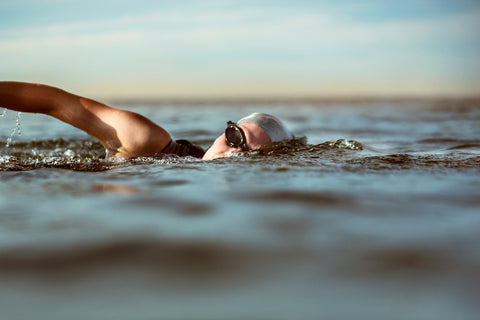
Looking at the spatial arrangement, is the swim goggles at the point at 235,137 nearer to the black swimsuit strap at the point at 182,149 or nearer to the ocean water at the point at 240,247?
the black swimsuit strap at the point at 182,149

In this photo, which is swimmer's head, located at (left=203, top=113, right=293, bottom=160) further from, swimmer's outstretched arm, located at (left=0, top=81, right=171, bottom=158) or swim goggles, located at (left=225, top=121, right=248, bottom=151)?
swimmer's outstretched arm, located at (left=0, top=81, right=171, bottom=158)

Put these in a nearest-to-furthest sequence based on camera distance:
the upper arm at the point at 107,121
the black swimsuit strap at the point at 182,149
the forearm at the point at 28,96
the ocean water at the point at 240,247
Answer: the ocean water at the point at 240,247 → the forearm at the point at 28,96 → the upper arm at the point at 107,121 → the black swimsuit strap at the point at 182,149

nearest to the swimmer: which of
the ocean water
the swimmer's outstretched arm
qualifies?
the swimmer's outstretched arm

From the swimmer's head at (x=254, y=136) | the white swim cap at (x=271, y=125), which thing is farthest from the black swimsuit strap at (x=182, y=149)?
the white swim cap at (x=271, y=125)

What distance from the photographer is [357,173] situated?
2814 millimetres

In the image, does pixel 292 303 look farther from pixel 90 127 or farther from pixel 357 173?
pixel 90 127

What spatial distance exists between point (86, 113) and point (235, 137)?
4.13ft

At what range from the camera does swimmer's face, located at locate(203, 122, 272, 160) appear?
387 centimetres

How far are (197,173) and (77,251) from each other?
153 centimetres

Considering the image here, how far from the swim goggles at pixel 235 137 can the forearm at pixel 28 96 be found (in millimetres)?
1385

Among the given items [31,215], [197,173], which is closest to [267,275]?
[31,215]

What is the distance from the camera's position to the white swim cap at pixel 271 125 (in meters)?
3.95

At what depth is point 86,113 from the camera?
3.46 metres

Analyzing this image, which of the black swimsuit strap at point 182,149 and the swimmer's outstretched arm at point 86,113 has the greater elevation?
the swimmer's outstretched arm at point 86,113
